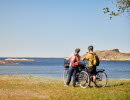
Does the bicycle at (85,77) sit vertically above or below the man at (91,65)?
below

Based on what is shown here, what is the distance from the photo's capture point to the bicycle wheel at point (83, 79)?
16.4 m

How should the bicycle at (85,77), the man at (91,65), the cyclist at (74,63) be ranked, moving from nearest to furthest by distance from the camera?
the man at (91,65)
the bicycle at (85,77)
the cyclist at (74,63)

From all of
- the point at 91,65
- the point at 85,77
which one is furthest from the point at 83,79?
the point at 91,65

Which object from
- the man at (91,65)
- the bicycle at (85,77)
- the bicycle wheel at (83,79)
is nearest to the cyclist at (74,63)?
the bicycle at (85,77)

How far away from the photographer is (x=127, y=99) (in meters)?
11.9

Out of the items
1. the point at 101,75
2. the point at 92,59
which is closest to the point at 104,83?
the point at 101,75

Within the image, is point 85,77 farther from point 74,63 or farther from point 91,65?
point 74,63

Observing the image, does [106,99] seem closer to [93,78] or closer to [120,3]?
[93,78]

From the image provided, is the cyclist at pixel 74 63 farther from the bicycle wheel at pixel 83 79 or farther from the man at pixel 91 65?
the man at pixel 91 65

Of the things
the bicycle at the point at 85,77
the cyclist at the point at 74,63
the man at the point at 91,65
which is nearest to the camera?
the man at the point at 91,65

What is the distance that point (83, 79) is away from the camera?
54.3 ft

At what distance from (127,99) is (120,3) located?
6.05 meters

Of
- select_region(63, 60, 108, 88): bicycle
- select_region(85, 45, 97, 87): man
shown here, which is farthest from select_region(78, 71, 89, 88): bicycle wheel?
select_region(85, 45, 97, 87): man

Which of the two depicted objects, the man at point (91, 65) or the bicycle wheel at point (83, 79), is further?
the bicycle wheel at point (83, 79)
